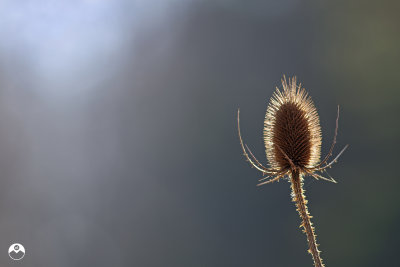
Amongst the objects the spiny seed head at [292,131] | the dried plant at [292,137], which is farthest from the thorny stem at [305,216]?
the spiny seed head at [292,131]

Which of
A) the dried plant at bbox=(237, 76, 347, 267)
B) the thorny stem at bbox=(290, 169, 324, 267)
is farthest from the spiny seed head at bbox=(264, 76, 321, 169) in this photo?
the thorny stem at bbox=(290, 169, 324, 267)

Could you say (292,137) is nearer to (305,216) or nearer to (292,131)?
(292,131)

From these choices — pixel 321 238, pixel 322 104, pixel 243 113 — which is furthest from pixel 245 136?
pixel 321 238

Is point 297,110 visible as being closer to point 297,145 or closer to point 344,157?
point 297,145

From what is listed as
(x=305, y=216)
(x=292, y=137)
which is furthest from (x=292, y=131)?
(x=305, y=216)

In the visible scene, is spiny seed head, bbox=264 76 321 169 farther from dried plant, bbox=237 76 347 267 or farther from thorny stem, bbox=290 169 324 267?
thorny stem, bbox=290 169 324 267
